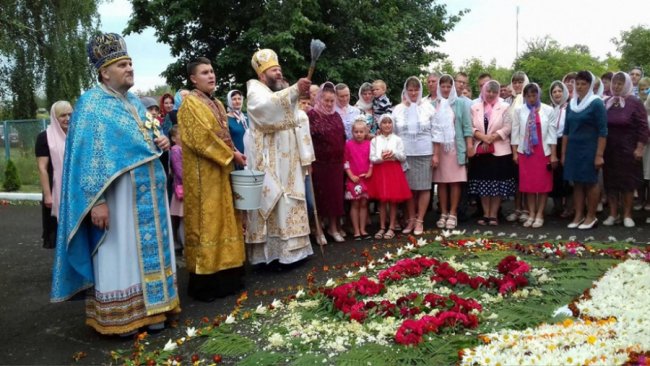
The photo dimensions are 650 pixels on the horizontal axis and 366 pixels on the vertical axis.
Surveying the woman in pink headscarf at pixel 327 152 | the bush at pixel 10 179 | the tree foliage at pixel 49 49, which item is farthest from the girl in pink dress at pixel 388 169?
the tree foliage at pixel 49 49

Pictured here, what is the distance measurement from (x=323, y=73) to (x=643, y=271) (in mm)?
11937

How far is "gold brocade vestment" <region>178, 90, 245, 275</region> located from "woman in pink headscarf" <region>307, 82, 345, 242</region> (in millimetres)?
2095

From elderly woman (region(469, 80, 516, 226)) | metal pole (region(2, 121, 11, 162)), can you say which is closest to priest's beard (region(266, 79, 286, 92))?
elderly woman (region(469, 80, 516, 226))

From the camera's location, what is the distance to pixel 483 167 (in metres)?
8.36

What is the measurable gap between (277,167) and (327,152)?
129 centimetres

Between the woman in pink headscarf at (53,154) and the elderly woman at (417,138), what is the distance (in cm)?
443

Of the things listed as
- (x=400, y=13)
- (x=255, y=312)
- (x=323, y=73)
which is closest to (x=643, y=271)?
(x=255, y=312)

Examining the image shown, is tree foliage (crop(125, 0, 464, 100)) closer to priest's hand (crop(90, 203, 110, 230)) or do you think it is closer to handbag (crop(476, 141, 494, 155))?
→ handbag (crop(476, 141, 494, 155))

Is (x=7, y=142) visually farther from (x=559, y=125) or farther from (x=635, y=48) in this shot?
(x=635, y=48)

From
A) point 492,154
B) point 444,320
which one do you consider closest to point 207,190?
point 444,320

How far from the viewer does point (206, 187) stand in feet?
18.2

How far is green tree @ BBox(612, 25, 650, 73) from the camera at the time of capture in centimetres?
3641

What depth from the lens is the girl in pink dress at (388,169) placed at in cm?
779

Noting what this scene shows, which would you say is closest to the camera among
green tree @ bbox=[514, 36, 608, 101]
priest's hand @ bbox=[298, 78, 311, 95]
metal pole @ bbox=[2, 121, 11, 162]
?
priest's hand @ bbox=[298, 78, 311, 95]
